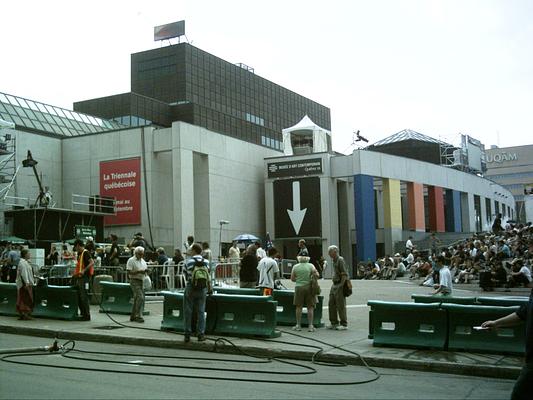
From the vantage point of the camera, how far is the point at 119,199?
146 ft

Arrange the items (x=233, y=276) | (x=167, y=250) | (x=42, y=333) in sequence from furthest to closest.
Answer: (x=167, y=250) → (x=233, y=276) → (x=42, y=333)


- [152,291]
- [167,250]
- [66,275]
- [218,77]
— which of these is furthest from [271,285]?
[218,77]

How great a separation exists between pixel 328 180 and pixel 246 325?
3781cm

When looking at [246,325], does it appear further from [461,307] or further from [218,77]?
[218,77]

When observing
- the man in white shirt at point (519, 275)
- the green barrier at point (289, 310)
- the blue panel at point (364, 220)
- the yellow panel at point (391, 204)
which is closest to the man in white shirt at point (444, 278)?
the green barrier at point (289, 310)

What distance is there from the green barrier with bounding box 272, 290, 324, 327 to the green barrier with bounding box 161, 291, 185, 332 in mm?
2170

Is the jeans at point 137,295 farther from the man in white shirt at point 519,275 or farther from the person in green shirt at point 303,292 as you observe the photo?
the man in white shirt at point 519,275

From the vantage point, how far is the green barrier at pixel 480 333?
33.0ft

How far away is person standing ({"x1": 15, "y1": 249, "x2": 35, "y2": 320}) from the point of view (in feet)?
50.4

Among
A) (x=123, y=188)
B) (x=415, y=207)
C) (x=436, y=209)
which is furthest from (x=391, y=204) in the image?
(x=123, y=188)

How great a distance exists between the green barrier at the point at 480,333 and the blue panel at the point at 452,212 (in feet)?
173

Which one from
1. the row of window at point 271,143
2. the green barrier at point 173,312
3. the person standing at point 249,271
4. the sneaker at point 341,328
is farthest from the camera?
the row of window at point 271,143

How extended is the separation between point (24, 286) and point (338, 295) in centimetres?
810

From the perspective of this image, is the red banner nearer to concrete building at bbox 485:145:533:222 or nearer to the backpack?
the backpack
